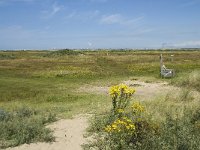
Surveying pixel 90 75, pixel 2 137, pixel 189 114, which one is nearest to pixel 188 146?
pixel 189 114

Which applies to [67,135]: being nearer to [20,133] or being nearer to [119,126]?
[20,133]

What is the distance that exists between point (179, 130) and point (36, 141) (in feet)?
13.0

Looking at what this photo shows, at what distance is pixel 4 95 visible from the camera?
22.3 m

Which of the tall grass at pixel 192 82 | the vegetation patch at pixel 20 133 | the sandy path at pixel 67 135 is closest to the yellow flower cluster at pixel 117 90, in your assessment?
the sandy path at pixel 67 135

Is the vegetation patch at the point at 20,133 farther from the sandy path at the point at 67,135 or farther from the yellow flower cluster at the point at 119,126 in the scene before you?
the yellow flower cluster at the point at 119,126

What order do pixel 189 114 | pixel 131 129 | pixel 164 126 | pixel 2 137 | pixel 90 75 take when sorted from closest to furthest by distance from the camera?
pixel 131 129 → pixel 164 126 → pixel 2 137 → pixel 189 114 → pixel 90 75

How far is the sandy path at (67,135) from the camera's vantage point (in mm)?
9491

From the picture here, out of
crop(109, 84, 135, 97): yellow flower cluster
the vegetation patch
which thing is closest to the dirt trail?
the vegetation patch

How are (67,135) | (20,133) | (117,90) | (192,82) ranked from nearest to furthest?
(117,90)
(20,133)
(67,135)
(192,82)

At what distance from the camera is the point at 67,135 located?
34.8ft

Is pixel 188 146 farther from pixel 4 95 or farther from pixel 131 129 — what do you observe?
pixel 4 95

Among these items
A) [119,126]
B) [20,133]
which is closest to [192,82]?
[20,133]

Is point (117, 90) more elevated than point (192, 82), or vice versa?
point (117, 90)

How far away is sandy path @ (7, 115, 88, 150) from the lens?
9491 mm
